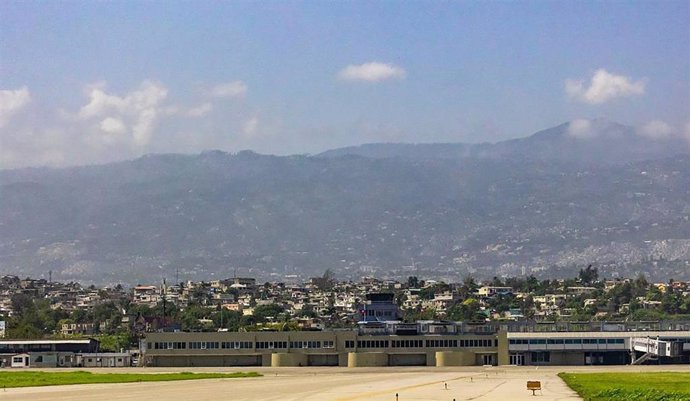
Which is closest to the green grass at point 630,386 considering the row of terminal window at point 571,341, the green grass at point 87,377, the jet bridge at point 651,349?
the jet bridge at point 651,349

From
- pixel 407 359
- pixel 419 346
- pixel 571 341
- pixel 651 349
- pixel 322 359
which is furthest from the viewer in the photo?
pixel 419 346

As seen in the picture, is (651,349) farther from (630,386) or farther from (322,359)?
(630,386)

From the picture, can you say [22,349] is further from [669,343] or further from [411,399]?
[411,399]

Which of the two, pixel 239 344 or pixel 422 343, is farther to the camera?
pixel 422 343

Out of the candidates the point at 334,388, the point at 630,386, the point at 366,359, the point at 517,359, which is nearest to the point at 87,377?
the point at 334,388

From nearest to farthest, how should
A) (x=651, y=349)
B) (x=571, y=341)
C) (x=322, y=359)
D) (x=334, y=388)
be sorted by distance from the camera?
1. (x=334, y=388)
2. (x=651, y=349)
3. (x=571, y=341)
4. (x=322, y=359)

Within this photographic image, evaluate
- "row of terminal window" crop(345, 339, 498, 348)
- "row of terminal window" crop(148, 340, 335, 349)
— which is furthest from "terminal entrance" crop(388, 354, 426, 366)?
"row of terminal window" crop(148, 340, 335, 349)

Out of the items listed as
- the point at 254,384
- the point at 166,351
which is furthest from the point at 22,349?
the point at 254,384
